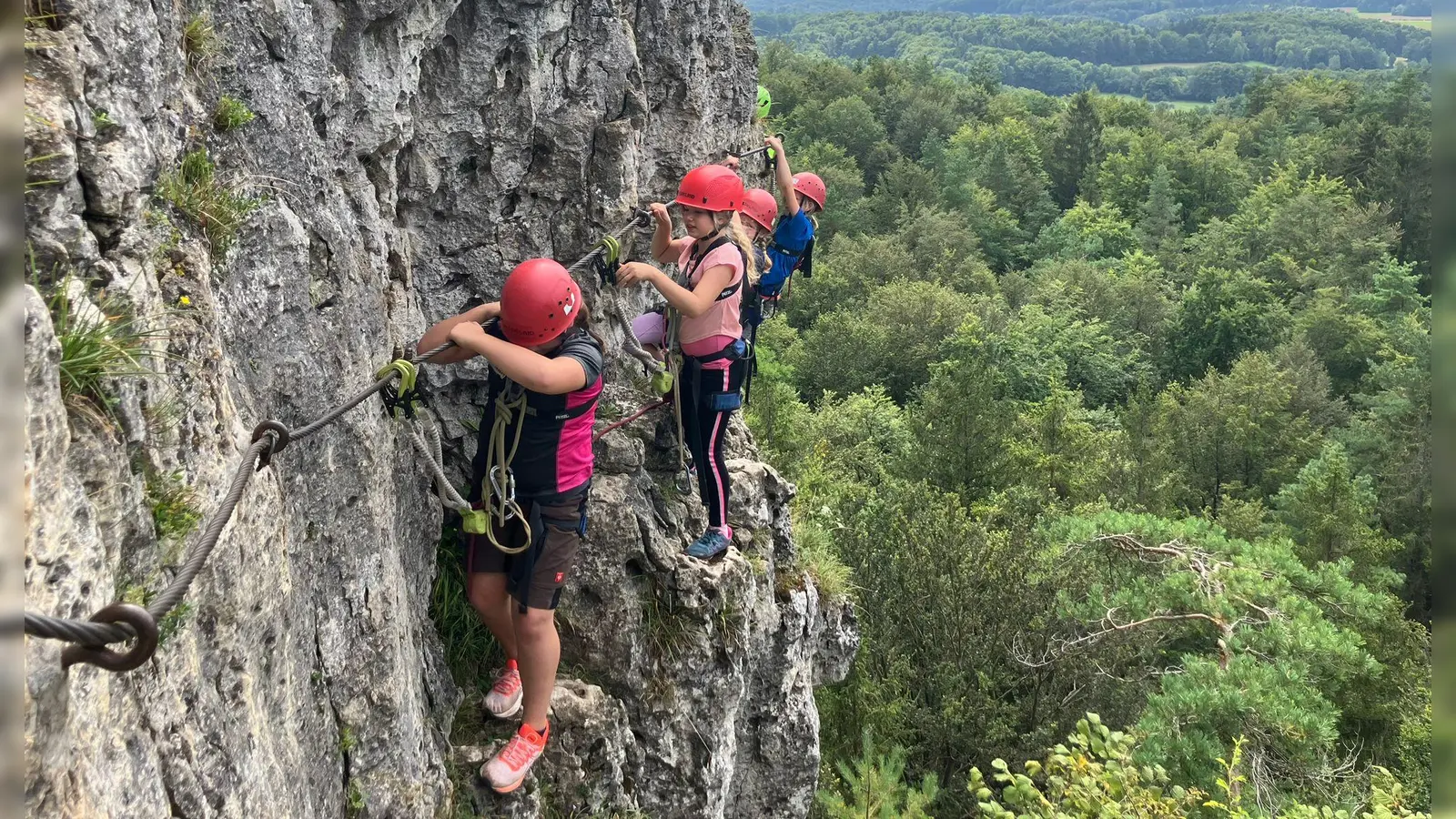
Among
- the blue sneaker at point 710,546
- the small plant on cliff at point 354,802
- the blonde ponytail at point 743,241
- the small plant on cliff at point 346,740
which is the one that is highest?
the blonde ponytail at point 743,241

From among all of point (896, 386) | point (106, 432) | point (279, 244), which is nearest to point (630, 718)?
point (279, 244)

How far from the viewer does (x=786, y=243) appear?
27.8ft

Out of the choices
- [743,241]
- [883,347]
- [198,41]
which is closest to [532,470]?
[743,241]

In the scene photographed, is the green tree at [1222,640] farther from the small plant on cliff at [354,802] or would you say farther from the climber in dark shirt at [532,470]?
the small plant on cliff at [354,802]

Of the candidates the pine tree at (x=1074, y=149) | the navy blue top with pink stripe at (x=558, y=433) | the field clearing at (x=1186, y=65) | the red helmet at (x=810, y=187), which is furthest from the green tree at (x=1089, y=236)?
the field clearing at (x=1186, y=65)

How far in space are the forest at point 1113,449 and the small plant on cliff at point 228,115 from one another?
12.7 ft

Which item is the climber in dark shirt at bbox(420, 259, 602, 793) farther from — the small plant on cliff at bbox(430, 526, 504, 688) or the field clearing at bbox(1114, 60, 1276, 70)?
the field clearing at bbox(1114, 60, 1276, 70)

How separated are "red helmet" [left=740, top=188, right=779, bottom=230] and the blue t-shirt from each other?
4.25ft

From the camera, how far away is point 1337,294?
4522 centimetres

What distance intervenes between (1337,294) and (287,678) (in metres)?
51.3

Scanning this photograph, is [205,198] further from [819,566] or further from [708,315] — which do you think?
[819,566]

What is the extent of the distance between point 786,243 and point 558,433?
161 inches

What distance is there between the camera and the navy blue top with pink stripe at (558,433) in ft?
15.8

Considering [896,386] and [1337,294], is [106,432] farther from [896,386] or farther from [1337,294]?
[1337,294]
